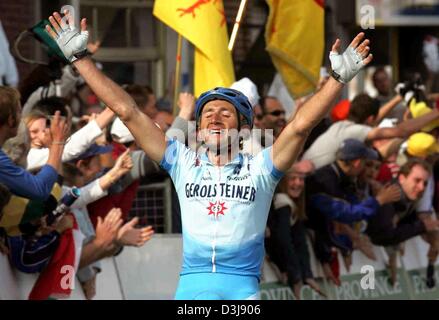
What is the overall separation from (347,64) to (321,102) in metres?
0.26

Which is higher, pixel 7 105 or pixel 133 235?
pixel 7 105

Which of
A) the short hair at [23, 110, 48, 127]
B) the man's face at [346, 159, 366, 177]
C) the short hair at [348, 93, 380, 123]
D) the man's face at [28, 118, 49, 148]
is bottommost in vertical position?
the man's face at [28, 118, 49, 148]

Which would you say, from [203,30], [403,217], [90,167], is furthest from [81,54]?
[403,217]

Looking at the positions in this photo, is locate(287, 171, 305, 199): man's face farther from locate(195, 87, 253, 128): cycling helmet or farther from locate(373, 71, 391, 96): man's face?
locate(373, 71, 391, 96): man's face

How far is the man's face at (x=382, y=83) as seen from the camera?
18.1 m

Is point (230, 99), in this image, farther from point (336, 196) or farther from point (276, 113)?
point (336, 196)

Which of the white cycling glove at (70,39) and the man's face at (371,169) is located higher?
the man's face at (371,169)

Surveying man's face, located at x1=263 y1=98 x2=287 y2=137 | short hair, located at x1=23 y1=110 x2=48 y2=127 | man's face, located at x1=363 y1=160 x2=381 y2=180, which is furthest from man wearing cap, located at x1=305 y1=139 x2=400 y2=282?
short hair, located at x1=23 y1=110 x2=48 y2=127

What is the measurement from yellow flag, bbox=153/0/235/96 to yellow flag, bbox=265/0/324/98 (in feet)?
3.96

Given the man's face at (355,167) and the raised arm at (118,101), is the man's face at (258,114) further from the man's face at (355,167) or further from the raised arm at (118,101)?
the raised arm at (118,101)

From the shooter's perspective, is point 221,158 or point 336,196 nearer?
point 221,158

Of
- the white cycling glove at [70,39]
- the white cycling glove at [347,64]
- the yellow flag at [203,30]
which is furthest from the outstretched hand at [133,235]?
the white cycling glove at [347,64]

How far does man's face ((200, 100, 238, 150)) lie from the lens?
8266mm

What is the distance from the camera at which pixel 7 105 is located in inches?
365
